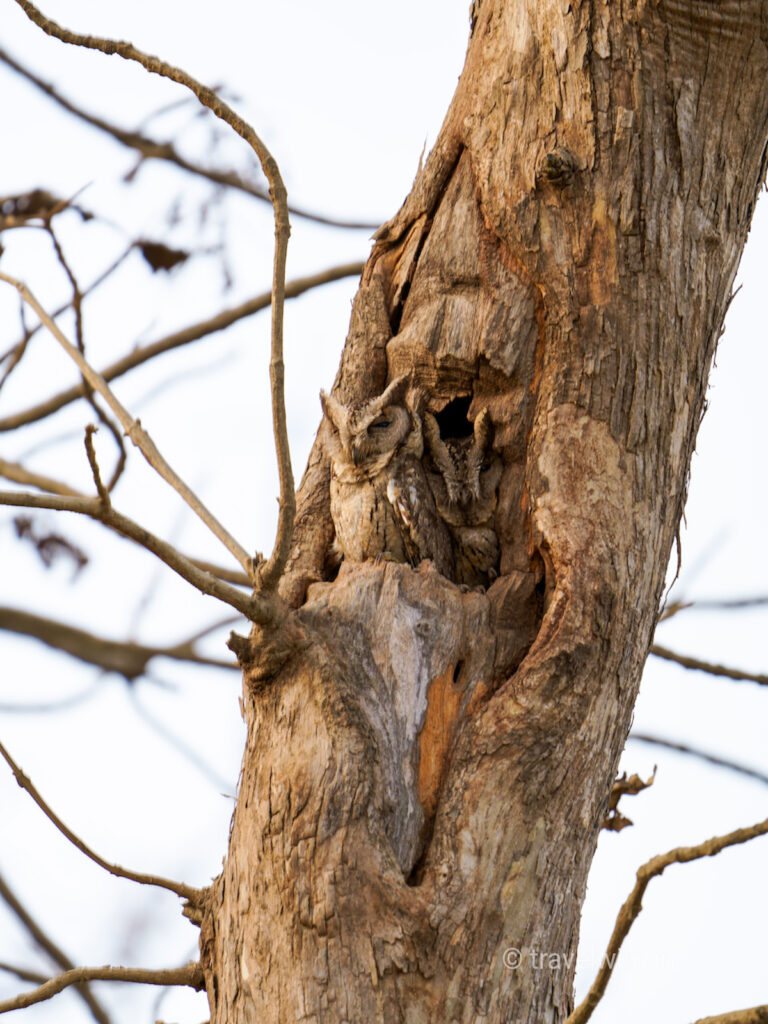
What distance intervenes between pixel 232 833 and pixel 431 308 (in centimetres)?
148

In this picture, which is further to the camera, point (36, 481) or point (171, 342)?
point (171, 342)

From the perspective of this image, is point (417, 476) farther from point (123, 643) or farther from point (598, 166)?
point (123, 643)

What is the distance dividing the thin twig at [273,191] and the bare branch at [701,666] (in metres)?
1.87

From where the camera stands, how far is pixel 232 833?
233 cm

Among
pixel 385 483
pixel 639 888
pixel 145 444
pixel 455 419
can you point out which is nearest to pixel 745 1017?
pixel 639 888

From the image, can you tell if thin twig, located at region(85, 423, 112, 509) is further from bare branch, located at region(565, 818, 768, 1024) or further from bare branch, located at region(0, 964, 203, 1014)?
bare branch, located at region(0, 964, 203, 1014)

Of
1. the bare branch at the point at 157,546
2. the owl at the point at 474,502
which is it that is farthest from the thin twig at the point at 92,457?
the owl at the point at 474,502

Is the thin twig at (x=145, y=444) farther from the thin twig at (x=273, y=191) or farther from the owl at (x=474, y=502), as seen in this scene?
the owl at (x=474, y=502)

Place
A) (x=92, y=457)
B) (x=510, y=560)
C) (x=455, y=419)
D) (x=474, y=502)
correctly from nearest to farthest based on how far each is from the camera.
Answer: (x=92, y=457), (x=510, y=560), (x=474, y=502), (x=455, y=419)

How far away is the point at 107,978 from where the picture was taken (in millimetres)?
2221

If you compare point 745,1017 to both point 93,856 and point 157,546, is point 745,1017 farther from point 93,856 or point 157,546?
point 93,856

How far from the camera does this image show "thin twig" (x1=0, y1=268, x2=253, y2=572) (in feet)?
6.35

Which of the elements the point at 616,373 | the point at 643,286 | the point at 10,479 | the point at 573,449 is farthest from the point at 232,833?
the point at 643,286

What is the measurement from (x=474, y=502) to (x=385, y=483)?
31 centimetres
